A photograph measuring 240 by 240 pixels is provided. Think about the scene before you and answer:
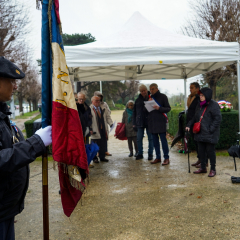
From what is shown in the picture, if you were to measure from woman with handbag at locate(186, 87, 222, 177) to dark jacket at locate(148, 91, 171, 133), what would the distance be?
A: 40.3 inches

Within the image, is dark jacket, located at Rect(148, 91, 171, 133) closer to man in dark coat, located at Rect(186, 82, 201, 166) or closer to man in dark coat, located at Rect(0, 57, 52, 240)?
man in dark coat, located at Rect(186, 82, 201, 166)

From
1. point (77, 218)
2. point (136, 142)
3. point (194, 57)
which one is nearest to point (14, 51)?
point (136, 142)

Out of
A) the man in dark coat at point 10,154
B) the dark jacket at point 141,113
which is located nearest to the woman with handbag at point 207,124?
the dark jacket at point 141,113

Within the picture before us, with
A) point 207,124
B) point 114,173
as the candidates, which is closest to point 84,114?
point 114,173

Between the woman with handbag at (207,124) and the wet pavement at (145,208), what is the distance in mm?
536

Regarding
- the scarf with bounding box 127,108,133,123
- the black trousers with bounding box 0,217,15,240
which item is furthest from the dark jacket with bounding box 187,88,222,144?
the black trousers with bounding box 0,217,15,240

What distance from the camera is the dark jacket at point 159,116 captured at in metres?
6.01

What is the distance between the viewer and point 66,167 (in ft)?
5.94

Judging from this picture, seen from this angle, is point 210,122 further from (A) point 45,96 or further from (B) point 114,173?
(A) point 45,96

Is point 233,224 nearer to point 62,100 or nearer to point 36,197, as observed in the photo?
point 62,100

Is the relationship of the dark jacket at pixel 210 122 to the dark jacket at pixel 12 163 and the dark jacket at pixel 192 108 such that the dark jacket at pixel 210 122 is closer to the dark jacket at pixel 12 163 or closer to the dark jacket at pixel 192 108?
the dark jacket at pixel 192 108

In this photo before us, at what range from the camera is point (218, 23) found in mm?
14047

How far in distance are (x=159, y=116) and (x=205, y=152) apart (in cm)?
142

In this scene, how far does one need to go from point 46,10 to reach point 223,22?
554 inches
